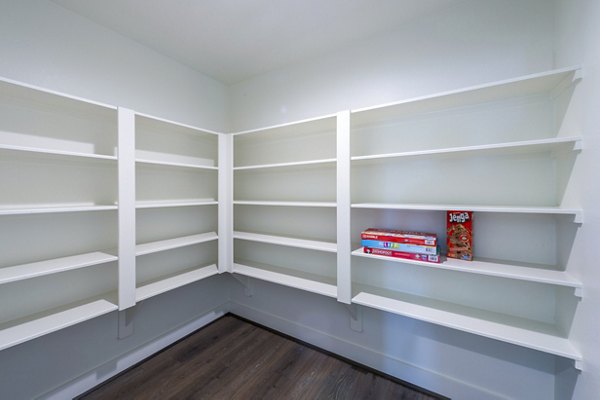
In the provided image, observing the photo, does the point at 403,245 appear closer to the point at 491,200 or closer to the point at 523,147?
the point at 491,200

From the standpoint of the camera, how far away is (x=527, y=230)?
1.45 meters

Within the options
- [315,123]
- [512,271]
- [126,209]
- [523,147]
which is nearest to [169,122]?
[126,209]

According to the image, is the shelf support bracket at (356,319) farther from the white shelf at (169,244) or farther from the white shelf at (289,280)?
the white shelf at (169,244)

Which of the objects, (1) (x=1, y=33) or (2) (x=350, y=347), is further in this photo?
(2) (x=350, y=347)

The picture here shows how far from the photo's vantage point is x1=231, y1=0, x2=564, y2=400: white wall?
1.45 m

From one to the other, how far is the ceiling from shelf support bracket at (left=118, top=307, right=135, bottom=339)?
2.21m

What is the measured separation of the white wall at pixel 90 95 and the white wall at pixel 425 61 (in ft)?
3.17

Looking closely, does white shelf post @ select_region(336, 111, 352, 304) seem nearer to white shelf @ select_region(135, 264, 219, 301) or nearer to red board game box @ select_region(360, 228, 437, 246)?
red board game box @ select_region(360, 228, 437, 246)

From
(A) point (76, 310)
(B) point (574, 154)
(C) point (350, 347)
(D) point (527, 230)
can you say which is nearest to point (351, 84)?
(B) point (574, 154)

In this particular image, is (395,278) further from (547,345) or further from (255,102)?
(255,102)

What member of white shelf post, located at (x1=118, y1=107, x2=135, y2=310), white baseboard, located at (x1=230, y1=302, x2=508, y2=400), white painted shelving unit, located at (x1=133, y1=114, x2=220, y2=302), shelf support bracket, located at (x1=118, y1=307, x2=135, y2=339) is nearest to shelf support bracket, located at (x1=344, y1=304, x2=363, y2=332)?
white baseboard, located at (x1=230, y1=302, x2=508, y2=400)

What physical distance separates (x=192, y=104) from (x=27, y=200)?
1.47 metres

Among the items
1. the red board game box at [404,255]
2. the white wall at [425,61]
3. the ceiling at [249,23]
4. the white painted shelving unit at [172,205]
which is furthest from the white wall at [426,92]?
the white painted shelving unit at [172,205]

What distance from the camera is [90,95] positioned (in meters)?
1.75
